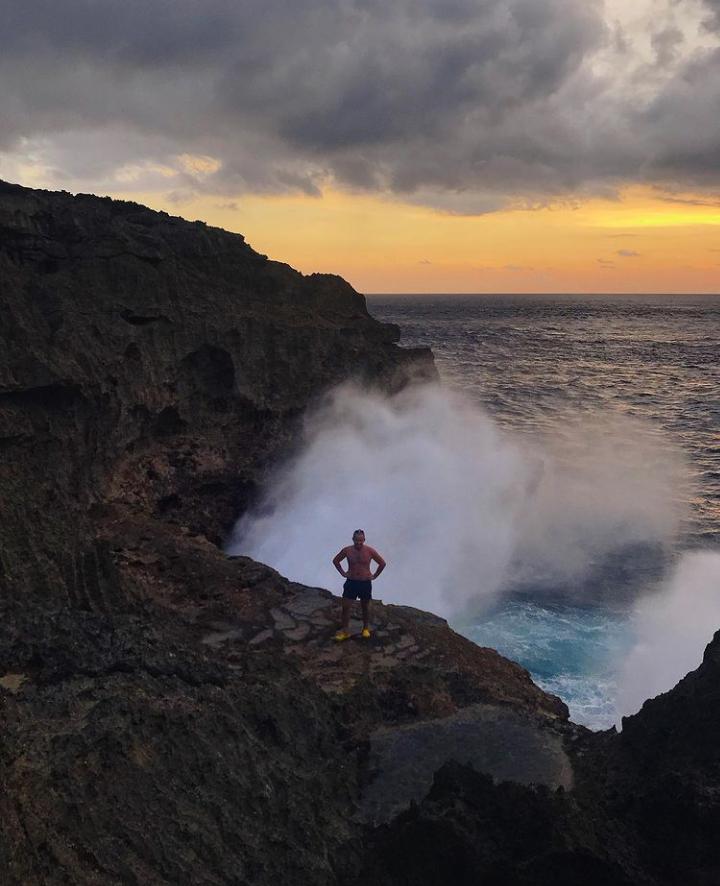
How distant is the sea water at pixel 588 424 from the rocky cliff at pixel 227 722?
2.96 m

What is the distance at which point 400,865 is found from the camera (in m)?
4.36

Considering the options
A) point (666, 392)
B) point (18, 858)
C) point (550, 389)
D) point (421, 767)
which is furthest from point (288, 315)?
point (666, 392)

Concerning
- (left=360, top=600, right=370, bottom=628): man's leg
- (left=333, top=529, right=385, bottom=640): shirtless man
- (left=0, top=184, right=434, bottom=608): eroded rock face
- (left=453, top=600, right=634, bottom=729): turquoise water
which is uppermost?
(left=0, top=184, right=434, bottom=608): eroded rock face

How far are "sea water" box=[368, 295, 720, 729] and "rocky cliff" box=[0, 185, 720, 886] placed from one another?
117 inches

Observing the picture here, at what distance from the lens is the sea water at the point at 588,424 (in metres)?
10.8

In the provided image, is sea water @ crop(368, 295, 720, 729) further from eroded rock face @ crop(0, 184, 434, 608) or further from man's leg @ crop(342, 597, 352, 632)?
eroded rock face @ crop(0, 184, 434, 608)

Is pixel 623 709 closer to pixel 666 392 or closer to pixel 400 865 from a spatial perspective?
pixel 400 865

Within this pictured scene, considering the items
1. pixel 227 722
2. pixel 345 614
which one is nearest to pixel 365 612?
pixel 345 614

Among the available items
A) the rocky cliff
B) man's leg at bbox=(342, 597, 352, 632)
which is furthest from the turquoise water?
man's leg at bbox=(342, 597, 352, 632)

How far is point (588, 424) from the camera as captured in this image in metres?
29.0

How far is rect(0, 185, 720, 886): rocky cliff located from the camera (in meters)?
3.94

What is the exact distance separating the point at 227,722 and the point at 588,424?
26.4 metres

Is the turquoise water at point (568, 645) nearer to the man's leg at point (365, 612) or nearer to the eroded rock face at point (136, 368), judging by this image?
the man's leg at point (365, 612)

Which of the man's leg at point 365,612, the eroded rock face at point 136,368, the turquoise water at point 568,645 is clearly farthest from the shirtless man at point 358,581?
the turquoise water at point 568,645
